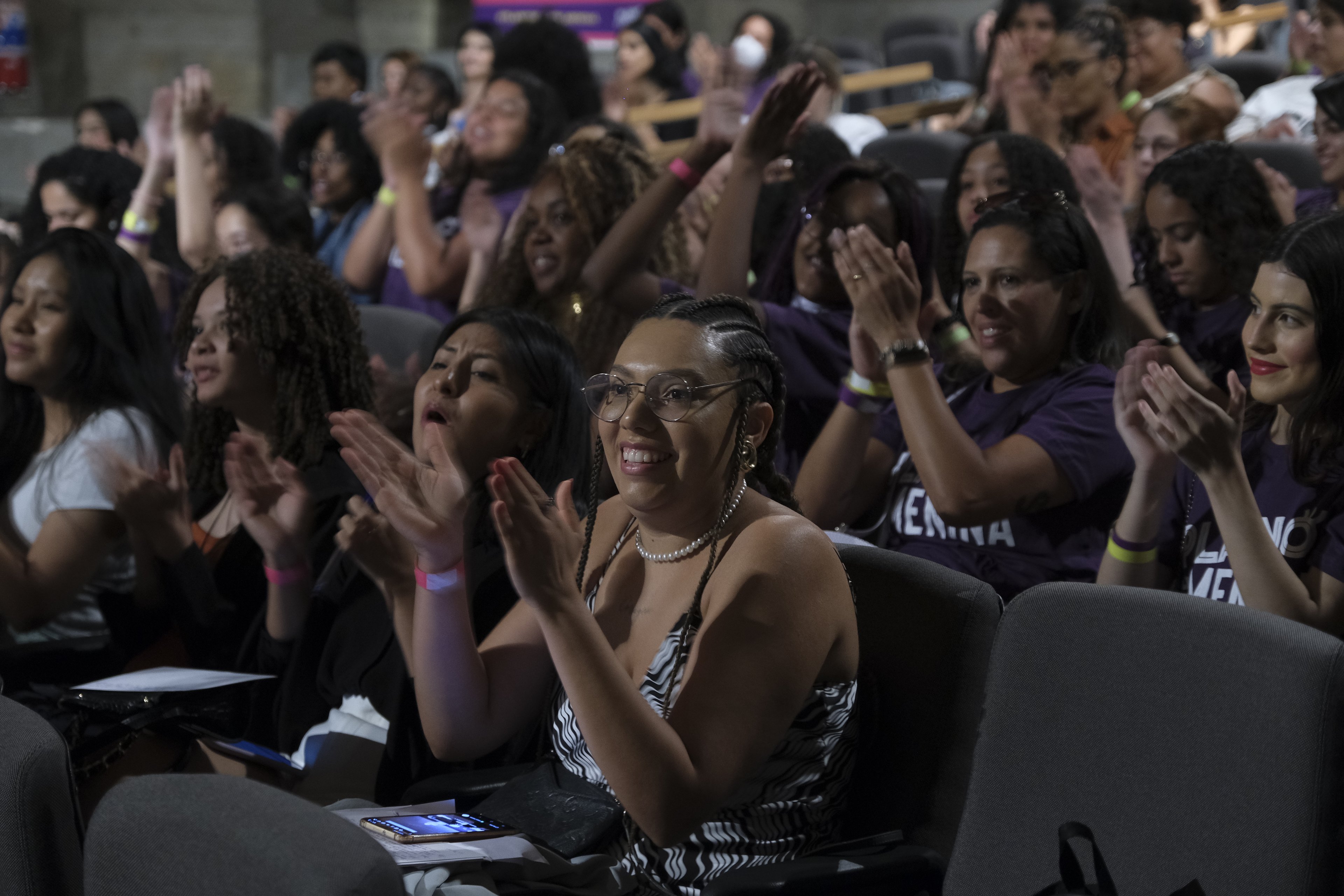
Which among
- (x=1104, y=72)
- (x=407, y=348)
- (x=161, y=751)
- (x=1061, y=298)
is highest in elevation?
(x=1104, y=72)

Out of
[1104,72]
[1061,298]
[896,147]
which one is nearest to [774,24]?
[896,147]

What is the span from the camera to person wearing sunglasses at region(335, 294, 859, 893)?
53.8 inches

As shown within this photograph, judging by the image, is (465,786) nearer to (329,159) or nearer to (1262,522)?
(1262,522)

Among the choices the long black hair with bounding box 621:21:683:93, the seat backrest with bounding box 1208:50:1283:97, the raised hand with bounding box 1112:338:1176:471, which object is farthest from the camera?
the long black hair with bounding box 621:21:683:93

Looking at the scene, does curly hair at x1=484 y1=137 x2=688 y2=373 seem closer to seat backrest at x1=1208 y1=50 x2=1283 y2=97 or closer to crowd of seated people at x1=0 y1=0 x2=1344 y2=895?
crowd of seated people at x1=0 y1=0 x2=1344 y2=895

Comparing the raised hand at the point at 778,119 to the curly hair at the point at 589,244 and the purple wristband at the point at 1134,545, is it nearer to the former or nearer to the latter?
the curly hair at the point at 589,244

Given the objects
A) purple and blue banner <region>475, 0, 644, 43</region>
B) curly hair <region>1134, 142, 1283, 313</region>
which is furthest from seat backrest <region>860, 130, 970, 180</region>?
purple and blue banner <region>475, 0, 644, 43</region>

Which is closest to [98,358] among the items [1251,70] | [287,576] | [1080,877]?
[287,576]

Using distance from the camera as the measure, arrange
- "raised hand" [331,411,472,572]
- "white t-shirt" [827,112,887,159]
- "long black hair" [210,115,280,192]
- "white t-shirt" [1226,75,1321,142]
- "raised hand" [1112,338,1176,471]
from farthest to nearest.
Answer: "white t-shirt" [827,112,887,159]
"long black hair" [210,115,280,192]
"white t-shirt" [1226,75,1321,142]
"raised hand" [1112,338,1176,471]
"raised hand" [331,411,472,572]

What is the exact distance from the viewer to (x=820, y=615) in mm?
1476

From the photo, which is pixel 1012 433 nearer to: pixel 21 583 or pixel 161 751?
pixel 161 751

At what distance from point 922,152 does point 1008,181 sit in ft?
5.83

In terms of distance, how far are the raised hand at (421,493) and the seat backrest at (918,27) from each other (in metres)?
7.76

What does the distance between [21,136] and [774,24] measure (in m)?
4.06
